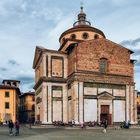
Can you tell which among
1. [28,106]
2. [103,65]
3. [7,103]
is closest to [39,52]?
[103,65]

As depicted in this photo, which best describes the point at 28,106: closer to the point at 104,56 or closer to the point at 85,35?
the point at 85,35

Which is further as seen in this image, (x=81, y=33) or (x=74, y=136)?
(x=81, y=33)

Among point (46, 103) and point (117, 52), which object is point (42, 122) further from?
point (117, 52)

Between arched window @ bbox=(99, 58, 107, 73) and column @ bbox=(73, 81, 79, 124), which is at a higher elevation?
arched window @ bbox=(99, 58, 107, 73)

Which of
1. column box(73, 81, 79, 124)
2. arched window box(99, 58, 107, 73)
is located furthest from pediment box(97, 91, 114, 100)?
column box(73, 81, 79, 124)

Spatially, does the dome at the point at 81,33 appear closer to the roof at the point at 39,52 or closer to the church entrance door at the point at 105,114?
the roof at the point at 39,52

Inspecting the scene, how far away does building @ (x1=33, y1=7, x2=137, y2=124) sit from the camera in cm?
4512

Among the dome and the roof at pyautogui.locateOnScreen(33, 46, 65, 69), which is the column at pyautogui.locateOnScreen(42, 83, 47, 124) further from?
the dome

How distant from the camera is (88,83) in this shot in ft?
150

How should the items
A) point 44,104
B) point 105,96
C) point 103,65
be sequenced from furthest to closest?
point 103,65, point 105,96, point 44,104

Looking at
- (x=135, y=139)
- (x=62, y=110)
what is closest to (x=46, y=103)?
(x=62, y=110)

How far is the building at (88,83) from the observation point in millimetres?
45125

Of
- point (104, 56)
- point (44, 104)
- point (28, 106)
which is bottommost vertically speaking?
point (28, 106)

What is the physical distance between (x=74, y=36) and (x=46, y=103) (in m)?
15.6
